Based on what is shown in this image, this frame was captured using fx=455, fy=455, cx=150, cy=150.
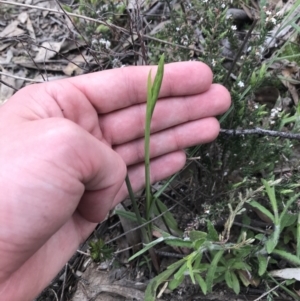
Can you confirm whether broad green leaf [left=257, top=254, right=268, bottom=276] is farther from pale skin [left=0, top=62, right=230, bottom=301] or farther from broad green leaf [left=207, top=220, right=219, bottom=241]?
pale skin [left=0, top=62, right=230, bottom=301]

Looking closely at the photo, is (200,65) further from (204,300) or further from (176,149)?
(204,300)

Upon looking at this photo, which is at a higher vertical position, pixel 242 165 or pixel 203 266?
pixel 242 165

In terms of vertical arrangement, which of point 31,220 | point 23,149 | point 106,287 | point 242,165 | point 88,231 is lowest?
point 106,287

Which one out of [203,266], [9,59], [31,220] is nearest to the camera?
[31,220]

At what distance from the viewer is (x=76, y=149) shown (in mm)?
1299

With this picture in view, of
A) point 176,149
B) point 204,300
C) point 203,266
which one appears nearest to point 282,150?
point 176,149

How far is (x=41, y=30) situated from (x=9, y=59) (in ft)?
0.85

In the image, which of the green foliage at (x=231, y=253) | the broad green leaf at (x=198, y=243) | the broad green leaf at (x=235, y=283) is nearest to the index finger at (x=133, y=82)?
the green foliage at (x=231, y=253)

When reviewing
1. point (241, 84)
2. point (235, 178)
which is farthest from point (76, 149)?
point (235, 178)

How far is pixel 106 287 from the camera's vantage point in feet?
5.81

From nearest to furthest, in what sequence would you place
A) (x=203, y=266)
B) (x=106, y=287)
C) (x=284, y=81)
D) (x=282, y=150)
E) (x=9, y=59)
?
(x=203, y=266), (x=282, y=150), (x=106, y=287), (x=284, y=81), (x=9, y=59)

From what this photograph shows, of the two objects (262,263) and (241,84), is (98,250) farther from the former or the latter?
(241,84)

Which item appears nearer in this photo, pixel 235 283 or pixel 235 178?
pixel 235 283

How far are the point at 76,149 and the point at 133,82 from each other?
0.39 m
